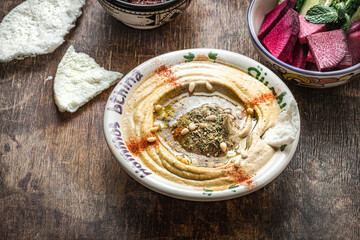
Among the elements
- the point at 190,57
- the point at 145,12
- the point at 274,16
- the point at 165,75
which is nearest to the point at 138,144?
the point at 165,75

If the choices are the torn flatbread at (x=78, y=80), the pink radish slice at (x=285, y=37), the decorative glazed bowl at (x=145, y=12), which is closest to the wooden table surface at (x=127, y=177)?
the torn flatbread at (x=78, y=80)

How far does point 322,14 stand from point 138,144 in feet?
5.02

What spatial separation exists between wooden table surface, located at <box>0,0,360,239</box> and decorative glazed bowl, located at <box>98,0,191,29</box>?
0.65 feet

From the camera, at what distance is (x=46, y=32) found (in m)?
3.23

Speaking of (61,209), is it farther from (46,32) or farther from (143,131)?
(46,32)

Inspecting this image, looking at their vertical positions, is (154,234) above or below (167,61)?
below

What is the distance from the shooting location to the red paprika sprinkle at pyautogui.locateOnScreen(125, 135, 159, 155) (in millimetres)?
2570

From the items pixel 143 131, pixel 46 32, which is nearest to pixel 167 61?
pixel 143 131

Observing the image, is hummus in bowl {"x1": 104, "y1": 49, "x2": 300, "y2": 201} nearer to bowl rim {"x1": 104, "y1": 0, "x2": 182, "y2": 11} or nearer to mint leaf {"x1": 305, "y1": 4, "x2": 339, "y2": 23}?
bowl rim {"x1": 104, "y1": 0, "x2": 182, "y2": 11}

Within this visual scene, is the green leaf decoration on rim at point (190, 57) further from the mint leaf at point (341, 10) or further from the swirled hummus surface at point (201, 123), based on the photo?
the mint leaf at point (341, 10)

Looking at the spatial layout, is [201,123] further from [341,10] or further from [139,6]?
[341,10]

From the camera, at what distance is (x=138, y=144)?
259 centimetres

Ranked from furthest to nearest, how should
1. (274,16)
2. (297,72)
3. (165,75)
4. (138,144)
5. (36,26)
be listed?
(36,26)
(274,16)
(165,75)
(297,72)
(138,144)

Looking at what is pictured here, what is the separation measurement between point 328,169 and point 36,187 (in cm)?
197
